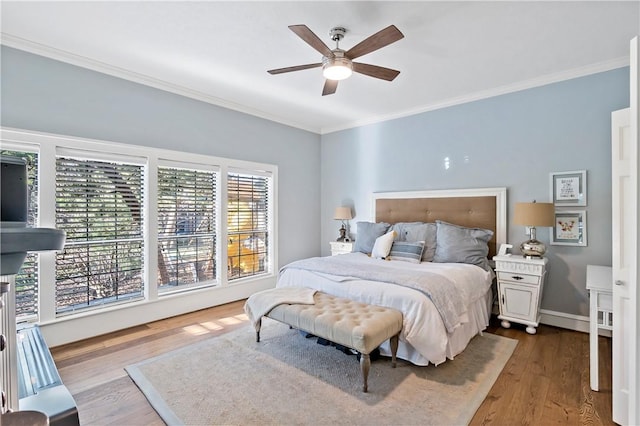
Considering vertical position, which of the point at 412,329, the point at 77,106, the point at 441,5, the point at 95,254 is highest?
the point at 441,5

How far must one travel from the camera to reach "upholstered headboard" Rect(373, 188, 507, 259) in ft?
12.4

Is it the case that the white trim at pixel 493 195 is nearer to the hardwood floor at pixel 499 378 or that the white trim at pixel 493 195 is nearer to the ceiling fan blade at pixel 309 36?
the hardwood floor at pixel 499 378

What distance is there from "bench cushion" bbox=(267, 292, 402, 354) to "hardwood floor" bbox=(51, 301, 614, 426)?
74 cm

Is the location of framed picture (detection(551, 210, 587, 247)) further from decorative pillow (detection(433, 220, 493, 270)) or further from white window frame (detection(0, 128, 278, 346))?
white window frame (detection(0, 128, 278, 346))

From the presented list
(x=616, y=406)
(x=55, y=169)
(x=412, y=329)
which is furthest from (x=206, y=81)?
(x=616, y=406)

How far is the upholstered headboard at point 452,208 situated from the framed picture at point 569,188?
0.49m

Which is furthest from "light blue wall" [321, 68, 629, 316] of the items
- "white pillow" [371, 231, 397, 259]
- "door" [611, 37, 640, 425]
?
"door" [611, 37, 640, 425]

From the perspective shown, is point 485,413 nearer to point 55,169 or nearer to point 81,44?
point 55,169

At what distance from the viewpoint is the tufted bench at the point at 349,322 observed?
85.0 inches

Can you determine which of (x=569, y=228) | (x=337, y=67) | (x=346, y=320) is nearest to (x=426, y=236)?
(x=569, y=228)

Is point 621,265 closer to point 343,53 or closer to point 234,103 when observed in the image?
point 343,53

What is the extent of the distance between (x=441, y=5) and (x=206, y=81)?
2.58m

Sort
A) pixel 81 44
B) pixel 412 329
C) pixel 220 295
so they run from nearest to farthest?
pixel 412 329 → pixel 81 44 → pixel 220 295

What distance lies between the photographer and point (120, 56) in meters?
3.02
